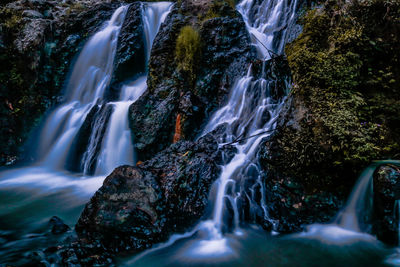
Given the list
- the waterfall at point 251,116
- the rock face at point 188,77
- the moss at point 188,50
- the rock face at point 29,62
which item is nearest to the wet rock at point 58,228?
the waterfall at point 251,116

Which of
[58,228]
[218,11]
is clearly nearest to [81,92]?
[218,11]

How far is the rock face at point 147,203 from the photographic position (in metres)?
3.59

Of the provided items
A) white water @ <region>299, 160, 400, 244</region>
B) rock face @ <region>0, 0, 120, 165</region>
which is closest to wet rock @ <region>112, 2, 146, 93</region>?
rock face @ <region>0, 0, 120, 165</region>

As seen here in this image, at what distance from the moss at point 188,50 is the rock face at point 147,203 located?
3.78 meters

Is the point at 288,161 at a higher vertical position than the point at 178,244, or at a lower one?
higher

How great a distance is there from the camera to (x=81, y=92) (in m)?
9.59

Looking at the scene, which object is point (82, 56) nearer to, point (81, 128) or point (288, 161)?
point (81, 128)

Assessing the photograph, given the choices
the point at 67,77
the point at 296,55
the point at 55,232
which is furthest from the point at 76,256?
the point at 67,77

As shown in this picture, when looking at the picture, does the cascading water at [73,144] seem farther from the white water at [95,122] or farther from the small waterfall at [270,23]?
the small waterfall at [270,23]

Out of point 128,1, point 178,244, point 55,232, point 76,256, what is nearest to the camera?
point 76,256

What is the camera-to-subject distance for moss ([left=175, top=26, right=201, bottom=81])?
7.70 meters

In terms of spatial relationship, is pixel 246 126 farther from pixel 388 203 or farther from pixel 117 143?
pixel 117 143

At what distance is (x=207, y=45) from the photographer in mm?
8016

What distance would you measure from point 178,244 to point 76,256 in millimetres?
1453
